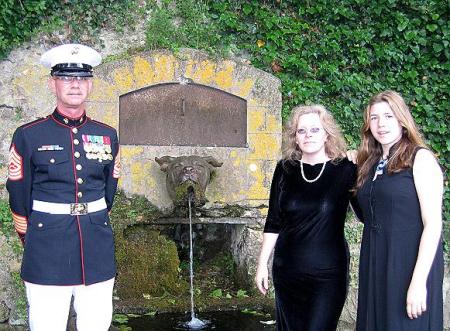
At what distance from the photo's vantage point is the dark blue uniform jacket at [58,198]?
2.97 meters

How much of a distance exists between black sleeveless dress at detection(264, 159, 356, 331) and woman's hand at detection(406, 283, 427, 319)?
0.42 m

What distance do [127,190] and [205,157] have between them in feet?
2.30

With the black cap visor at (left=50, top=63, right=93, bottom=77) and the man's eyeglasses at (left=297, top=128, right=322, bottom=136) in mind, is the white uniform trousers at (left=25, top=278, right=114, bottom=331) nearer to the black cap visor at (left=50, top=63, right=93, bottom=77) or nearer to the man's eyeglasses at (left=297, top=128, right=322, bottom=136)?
the black cap visor at (left=50, top=63, right=93, bottom=77)

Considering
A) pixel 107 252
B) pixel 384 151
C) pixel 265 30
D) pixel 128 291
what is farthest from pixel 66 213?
pixel 265 30

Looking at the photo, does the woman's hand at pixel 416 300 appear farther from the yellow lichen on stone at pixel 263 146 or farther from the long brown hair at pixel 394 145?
the yellow lichen on stone at pixel 263 146

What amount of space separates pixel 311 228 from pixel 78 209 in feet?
3.69

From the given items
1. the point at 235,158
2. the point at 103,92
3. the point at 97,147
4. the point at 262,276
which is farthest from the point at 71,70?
the point at 235,158

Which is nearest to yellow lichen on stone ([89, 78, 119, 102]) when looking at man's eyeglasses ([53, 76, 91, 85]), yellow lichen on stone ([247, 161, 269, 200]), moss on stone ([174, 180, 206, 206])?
moss on stone ([174, 180, 206, 206])

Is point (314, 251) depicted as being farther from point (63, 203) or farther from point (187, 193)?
point (187, 193)

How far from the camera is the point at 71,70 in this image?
9.84 feet

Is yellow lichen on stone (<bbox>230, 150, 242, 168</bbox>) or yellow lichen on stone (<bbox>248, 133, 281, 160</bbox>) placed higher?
yellow lichen on stone (<bbox>248, 133, 281, 160</bbox>)

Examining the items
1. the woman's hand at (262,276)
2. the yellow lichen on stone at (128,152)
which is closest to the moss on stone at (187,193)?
the yellow lichen on stone at (128,152)

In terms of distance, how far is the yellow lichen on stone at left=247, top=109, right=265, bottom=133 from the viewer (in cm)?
532

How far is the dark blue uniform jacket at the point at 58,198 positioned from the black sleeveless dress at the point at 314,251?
2.93ft
